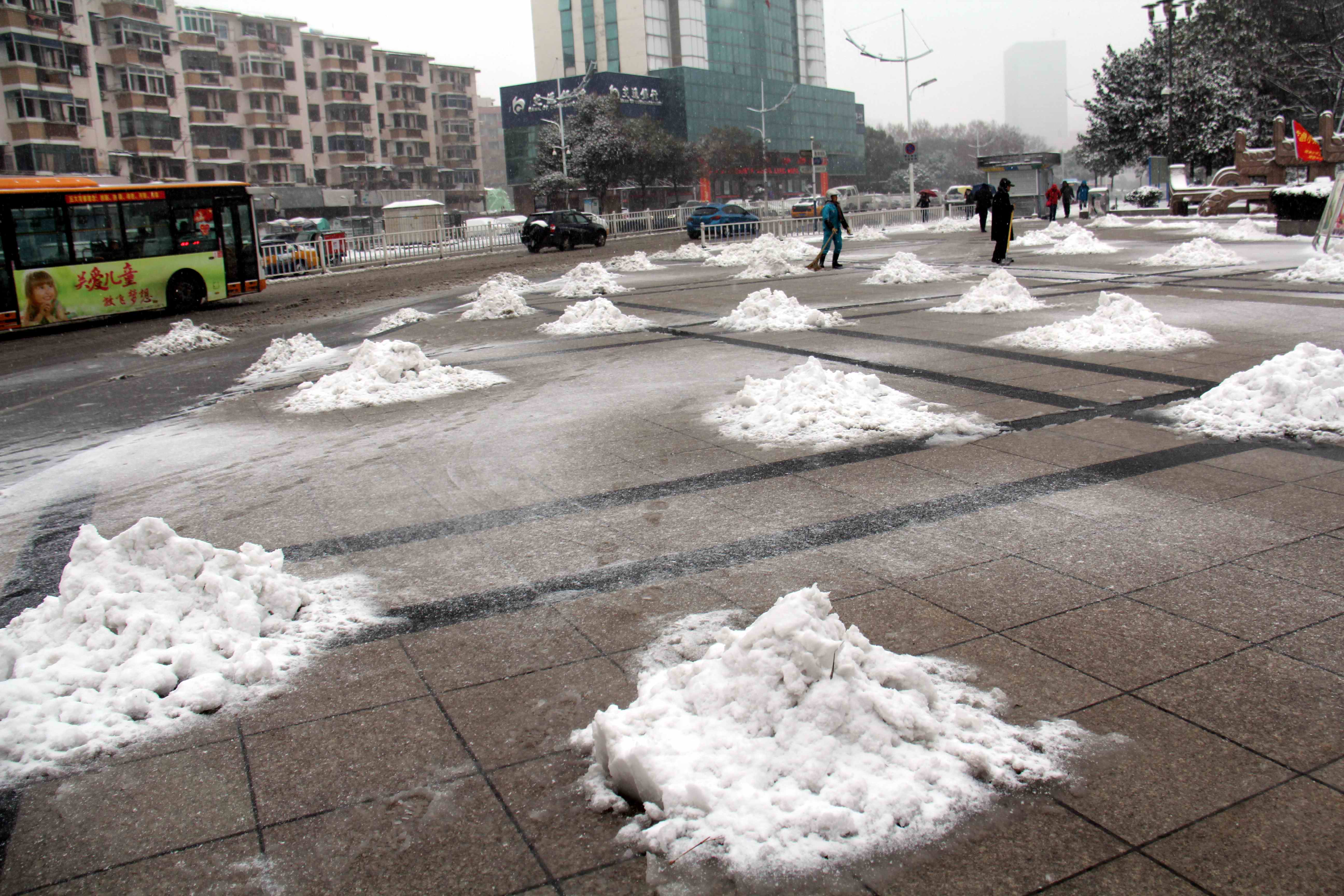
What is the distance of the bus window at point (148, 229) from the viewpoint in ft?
66.5

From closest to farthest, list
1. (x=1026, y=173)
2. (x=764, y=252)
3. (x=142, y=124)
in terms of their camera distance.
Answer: (x=764, y=252) → (x=1026, y=173) → (x=142, y=124)

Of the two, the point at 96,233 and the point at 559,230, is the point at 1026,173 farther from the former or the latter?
the point at 96,233

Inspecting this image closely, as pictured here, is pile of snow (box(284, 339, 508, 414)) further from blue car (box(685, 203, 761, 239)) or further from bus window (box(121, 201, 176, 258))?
blue car (box(685, 203, 761, 239))

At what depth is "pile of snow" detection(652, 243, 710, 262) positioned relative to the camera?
29578 mm

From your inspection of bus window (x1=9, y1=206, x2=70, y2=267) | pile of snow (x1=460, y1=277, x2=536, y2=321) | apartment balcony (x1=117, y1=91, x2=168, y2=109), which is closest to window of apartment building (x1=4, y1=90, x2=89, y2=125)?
apartment balcony (x1=117, y1=91, x2=168, y2=109)

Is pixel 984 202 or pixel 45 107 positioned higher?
pixel 45 107

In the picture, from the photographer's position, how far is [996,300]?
1387cm

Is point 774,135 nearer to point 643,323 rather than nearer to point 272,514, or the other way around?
point 643,323

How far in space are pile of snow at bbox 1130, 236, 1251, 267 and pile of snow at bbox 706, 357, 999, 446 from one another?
42.4 ft

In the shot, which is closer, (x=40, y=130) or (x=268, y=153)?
(x=40, y=130)

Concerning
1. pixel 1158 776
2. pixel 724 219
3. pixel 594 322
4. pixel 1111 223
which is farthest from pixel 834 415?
pixel 724 219

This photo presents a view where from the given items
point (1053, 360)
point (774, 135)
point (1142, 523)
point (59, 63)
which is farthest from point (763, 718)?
point (774, 135)

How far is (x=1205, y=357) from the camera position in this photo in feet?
31.7

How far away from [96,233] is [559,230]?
71.8 ft
